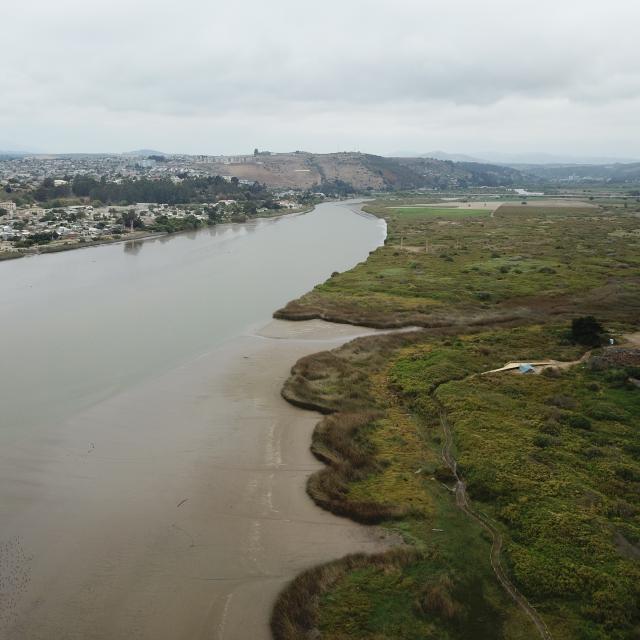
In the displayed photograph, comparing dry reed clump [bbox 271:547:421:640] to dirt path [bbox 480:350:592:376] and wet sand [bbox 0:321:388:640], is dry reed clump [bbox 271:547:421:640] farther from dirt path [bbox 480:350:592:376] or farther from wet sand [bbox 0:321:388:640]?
dirt path [bbox 480:350:592:376]

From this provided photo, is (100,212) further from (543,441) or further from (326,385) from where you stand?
(543,441)

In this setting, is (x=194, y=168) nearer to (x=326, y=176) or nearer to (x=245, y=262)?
(x=326, y=176)

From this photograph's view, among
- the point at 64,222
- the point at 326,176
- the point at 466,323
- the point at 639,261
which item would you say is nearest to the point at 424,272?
the point at 466,323

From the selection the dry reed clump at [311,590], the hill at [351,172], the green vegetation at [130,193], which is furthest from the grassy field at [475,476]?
the hill at [351,172]

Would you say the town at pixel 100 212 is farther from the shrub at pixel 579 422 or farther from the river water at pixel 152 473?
the shrub at pixel 579 422

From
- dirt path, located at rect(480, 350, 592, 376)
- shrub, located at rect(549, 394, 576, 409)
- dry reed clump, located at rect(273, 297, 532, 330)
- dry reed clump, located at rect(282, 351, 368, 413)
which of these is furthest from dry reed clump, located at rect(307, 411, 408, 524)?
dry reed clump, located at rect(273, 297, 532, 330)

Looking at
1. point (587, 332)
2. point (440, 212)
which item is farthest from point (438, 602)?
point (440, 212)
